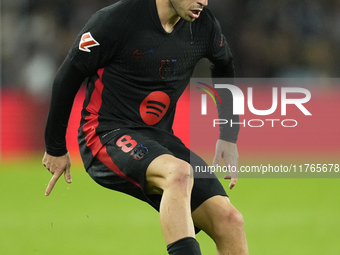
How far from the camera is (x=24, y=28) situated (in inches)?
293

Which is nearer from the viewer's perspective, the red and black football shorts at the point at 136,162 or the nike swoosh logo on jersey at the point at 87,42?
the red and black football shorts at the point at 136,162

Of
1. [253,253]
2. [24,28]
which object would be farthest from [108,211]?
[24,28]

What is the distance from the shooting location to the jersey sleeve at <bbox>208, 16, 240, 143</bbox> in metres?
2.71

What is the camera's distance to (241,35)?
25.7 ft

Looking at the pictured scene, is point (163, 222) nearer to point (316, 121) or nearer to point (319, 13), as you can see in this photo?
point (316, 121)

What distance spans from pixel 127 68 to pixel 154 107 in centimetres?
23

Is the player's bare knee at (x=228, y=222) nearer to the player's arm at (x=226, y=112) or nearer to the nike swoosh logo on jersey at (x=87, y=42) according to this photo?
the player's arm at (x=226, y=112)

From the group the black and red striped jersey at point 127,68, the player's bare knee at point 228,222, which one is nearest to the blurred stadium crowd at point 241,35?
the black and red striped jersey at point 127,68

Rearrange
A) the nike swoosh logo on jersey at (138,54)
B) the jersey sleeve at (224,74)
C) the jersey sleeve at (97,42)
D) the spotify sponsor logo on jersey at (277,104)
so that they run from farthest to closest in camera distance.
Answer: the spotify sponsor logo on jersey at (277,104), the jersey sleeve at (224,74), the nike swoosh logo on jersey at (138,54), the jersey sleeve at (97,42)

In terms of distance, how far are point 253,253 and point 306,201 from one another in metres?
1.76

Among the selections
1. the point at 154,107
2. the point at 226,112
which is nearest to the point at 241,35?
the point at 226,112

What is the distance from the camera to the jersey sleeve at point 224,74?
2.71 meters

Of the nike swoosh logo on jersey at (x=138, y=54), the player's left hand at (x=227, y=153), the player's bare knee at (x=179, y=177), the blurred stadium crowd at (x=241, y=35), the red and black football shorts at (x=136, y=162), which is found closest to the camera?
the player's bare knee at (x=179, y=177)

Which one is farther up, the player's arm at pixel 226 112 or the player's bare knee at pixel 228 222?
the player's arm at pixel 226 112
